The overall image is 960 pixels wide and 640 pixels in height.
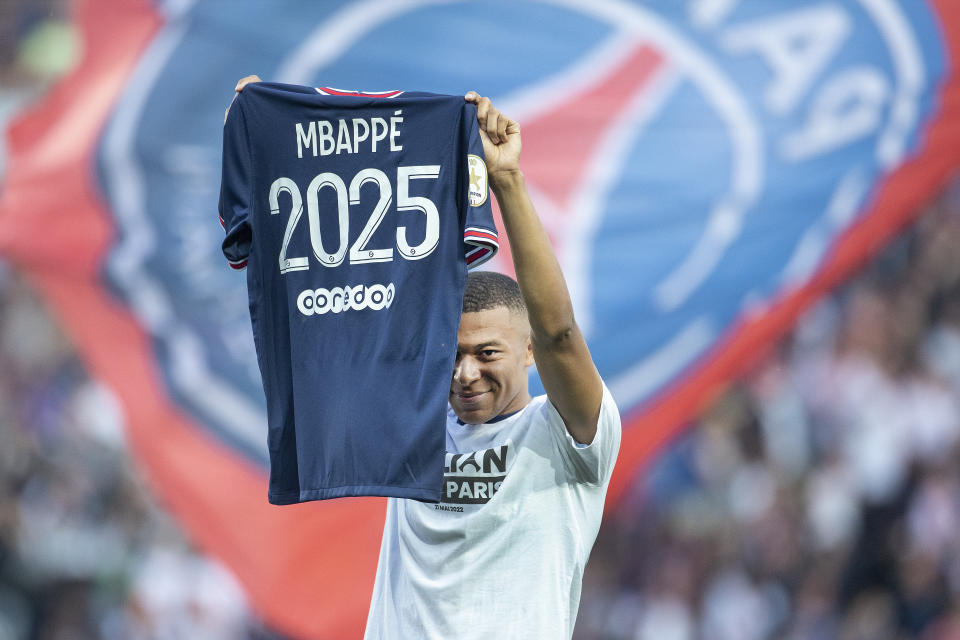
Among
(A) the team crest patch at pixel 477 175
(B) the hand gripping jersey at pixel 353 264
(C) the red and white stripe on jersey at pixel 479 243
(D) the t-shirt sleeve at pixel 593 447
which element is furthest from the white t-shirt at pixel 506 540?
(A) the team crest patch at pixel 477 175

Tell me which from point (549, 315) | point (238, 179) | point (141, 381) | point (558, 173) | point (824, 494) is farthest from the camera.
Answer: point (824, 494)

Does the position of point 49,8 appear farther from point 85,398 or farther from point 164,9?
point 85,398

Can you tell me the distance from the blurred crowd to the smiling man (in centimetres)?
409

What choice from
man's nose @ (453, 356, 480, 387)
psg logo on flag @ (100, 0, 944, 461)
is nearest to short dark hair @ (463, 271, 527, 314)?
man's nose @ (453, 356, 480, 387)

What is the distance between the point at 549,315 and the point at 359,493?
2.00 ft

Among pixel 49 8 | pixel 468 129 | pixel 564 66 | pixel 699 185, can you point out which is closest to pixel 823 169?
pixel 699 185

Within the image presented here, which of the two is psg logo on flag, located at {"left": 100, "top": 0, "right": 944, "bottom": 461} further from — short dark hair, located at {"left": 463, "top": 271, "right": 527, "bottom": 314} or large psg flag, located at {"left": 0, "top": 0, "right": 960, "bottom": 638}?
short dark hair, located at {"left": 463, "top": 271, "right": 527, "bottom": 314}

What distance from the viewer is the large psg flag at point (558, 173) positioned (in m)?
5.07

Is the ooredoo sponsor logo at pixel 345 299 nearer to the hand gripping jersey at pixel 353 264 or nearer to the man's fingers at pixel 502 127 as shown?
the hand gripping jersey at pixel 353 264

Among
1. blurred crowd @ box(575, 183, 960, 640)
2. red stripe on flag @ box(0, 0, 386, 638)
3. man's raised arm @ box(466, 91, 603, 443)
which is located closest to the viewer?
man's raised arm @ box(466, 91, 603, 443)

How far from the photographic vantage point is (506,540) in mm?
2295

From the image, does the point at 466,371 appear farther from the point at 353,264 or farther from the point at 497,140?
the point at 497,140

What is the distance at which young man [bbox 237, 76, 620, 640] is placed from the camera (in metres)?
2.24

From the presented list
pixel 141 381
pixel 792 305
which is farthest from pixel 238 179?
pixel 792 305
